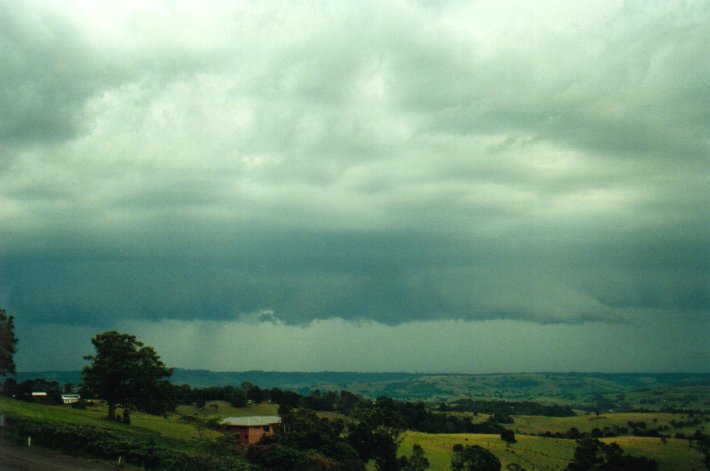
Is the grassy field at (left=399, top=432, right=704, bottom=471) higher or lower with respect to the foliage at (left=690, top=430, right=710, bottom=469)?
lower

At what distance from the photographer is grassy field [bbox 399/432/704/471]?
109812 mm

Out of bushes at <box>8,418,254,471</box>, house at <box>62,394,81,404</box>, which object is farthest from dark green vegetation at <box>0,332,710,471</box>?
house at <box>62,394,81,404</box>

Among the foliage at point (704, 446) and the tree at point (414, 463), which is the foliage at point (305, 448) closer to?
the tree at point (414, 463)

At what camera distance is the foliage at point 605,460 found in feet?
291

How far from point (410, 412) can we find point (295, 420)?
78776 millimetres

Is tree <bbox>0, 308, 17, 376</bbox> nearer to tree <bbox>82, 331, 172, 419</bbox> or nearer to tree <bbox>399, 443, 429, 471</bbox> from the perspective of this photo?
tree <bbox>82, 331, 172, 419</bbox>

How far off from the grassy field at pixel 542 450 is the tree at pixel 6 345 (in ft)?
208

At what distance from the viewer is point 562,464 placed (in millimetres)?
117188

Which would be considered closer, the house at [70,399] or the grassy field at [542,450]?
the grassy field at [542,450]

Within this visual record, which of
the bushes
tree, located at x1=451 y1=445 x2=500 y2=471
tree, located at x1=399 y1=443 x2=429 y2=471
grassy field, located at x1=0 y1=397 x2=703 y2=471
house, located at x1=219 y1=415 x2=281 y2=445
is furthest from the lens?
house, located at x1=219 y1=415 x2=281 y2=445

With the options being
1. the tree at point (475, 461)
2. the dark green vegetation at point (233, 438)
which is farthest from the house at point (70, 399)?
the tree at point (475, 461)

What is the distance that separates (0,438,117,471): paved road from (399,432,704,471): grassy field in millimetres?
60687

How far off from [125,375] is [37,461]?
49769 mm

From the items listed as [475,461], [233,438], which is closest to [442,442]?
[475,461]
